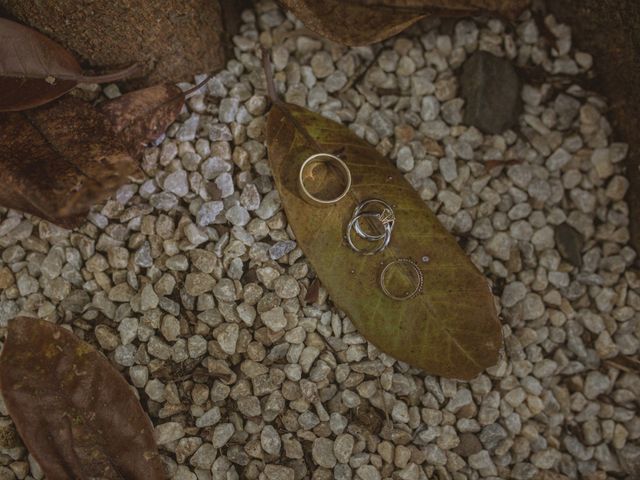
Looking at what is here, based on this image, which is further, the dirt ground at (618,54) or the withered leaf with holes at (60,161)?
the dirt ground at (618,54)

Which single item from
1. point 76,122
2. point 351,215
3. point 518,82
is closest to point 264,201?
point 351,215

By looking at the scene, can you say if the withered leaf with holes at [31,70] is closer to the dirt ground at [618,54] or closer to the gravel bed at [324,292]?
the gravel bed at [324,292]

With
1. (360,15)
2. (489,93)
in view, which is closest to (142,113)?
(360,15)

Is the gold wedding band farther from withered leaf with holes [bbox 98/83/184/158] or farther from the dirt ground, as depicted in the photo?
the dirt ground

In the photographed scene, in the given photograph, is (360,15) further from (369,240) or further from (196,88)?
(369,240)

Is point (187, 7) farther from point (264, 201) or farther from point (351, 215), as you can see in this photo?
point (351, 215)

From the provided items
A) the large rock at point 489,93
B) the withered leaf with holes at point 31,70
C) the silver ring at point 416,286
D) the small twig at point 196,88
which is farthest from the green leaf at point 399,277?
the withered leaf with holes at point 31,70

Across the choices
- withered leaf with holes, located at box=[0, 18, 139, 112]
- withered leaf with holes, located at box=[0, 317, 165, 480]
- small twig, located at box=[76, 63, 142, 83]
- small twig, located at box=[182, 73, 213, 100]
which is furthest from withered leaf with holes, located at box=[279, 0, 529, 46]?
withered leaf with holes, located at box=[0, 317, 165, 480]
